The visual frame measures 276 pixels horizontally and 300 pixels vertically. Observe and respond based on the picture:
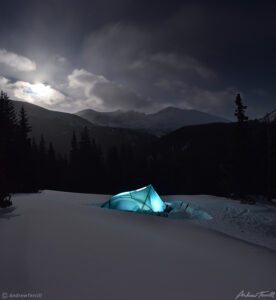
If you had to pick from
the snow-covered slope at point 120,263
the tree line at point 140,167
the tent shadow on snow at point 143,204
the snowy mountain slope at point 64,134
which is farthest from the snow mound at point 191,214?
the snowy mountain slope at point 64,134

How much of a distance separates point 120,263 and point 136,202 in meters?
7.31

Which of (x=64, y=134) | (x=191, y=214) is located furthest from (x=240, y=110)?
(x=64, y=134)

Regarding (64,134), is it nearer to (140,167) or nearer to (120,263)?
(140,167)

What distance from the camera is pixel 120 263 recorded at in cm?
332

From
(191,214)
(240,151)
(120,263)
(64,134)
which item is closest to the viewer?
(120,263)

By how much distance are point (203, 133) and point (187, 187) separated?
249ft

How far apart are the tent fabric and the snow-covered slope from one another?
5.24m

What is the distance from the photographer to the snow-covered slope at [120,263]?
2680 millimetres

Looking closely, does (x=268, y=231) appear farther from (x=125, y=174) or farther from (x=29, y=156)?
(x=125, y=174)

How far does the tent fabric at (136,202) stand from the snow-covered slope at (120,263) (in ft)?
17.2

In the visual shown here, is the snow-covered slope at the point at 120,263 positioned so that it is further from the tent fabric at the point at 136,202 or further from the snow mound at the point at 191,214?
the tent fabric at the point at 136,202

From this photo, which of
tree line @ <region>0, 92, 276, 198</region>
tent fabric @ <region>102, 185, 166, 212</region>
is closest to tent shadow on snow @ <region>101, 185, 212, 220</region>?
tent fabric @ <region>102, 185, 166, 212</region>

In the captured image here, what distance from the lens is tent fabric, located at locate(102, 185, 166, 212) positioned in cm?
1038

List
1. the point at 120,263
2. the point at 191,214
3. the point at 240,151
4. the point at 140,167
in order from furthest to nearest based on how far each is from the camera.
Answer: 1. the point at 140,167
2. the point at 240,151
3. the point at 191,214
4. the point at 120,263
